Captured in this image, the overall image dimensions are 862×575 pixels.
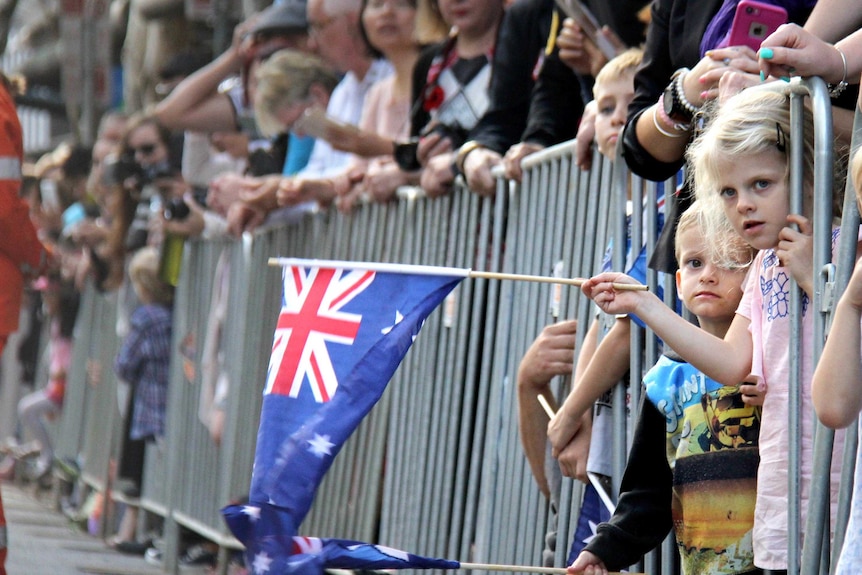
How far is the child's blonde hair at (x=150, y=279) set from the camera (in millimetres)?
9711

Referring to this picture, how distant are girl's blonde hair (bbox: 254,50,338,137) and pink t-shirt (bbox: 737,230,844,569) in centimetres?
514

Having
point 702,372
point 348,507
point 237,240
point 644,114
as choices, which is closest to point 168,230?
point 237,240

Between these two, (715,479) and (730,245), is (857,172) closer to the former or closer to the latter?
(730,245)

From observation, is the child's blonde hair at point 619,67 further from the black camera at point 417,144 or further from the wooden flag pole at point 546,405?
the black camera at point 417,144

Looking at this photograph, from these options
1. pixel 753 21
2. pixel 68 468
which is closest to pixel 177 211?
pixel 68 468

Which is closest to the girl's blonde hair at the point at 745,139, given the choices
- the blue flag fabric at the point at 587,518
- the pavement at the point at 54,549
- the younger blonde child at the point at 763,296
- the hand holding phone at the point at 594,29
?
the younger blonde child at the point at 763,296

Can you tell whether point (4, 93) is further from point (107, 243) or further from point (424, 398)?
point (107, 243)

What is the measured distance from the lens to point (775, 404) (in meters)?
3.19

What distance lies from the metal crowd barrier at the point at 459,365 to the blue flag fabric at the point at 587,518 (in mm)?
81

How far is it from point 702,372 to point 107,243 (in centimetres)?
865

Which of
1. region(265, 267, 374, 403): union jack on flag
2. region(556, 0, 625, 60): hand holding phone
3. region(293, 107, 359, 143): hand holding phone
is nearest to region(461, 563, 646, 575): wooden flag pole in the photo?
region(265, 267, 374, 403): union jack on flag

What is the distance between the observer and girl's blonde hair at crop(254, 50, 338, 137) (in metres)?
8.19

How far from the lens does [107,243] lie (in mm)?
11477

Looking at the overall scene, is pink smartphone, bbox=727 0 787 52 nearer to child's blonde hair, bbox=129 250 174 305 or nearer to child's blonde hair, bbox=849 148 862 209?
child's blonde hair, bbox=849 148 862 209
